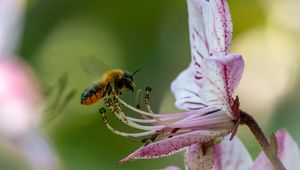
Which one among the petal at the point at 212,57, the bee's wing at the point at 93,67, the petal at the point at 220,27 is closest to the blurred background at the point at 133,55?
the bee's wing at the point at 93,67

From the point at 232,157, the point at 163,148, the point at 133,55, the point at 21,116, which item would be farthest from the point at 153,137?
the point at 133,55

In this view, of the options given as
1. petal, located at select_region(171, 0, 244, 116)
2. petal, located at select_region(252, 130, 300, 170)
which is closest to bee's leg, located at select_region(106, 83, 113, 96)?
petal, located at select_region(171, 0, 244, 116)

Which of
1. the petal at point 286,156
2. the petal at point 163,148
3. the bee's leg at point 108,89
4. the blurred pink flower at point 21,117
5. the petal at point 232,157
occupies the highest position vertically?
the blurred pink flower at point 21,117

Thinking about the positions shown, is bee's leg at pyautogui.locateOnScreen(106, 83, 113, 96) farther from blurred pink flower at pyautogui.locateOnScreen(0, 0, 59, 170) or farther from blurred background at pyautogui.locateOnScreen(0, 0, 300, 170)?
blurred background at pyautogui.locateOnScreen(0, 0, 300, 170)

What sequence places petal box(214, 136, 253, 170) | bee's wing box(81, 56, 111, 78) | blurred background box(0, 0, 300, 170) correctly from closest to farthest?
petal box(214, 136, 253, 170), bee's wing box(81, 56, 111, 78), blurred background box(0, 0, 300, 170)

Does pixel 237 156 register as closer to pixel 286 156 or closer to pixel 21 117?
pixel 286 156

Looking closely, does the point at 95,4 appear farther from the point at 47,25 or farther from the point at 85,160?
the point at 85,160

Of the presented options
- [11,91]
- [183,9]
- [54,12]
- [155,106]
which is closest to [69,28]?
[54,12]

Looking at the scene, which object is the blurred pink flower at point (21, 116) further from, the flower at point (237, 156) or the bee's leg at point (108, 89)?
the flower at point (237, 156)
